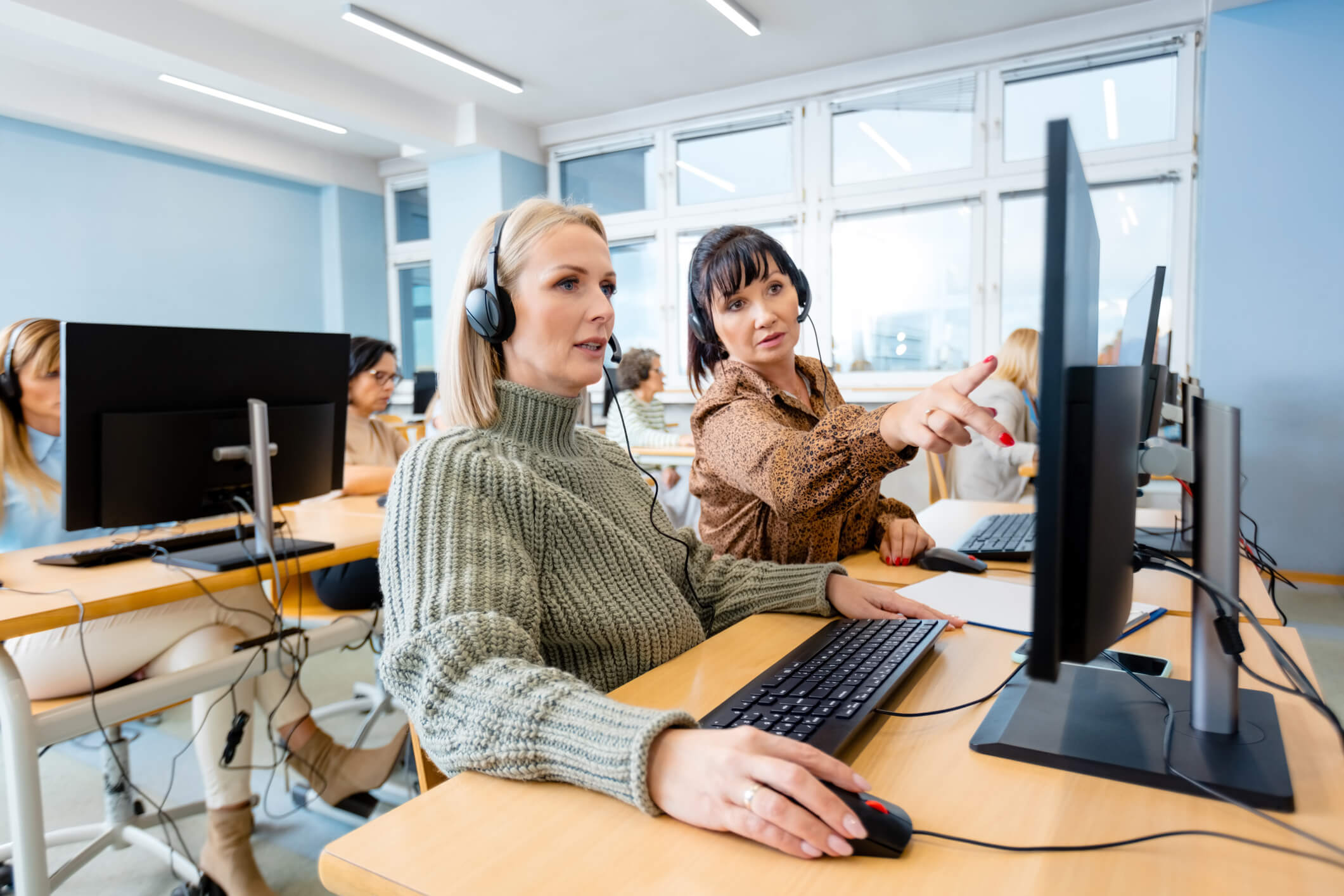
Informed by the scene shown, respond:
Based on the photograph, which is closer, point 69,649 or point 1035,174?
point 69,649

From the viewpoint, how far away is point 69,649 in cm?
149

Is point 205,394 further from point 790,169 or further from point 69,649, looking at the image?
point 790,169

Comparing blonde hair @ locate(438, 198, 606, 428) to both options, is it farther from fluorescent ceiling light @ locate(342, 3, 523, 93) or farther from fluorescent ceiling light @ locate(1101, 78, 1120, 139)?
fluorescent ceiling light @ locate(1101, 78, 1120, 139)

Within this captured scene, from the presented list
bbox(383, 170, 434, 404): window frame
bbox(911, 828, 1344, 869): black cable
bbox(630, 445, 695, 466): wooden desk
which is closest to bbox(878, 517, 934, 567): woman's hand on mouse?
bbox(911, 828, 1344, 869): black cable

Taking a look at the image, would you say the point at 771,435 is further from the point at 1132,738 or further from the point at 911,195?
the point at 911,195

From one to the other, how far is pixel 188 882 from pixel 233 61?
4482mm

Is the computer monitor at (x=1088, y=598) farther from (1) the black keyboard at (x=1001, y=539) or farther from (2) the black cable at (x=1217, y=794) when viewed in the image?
(1) the black keyboard at (x=1001, y=539)

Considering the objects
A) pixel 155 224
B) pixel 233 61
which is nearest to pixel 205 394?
pixel 233 61

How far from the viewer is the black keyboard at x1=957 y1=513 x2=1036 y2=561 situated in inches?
55.7

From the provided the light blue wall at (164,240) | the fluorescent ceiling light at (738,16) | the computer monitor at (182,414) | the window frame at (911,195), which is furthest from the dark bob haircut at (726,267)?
the light blue wall at (164,240)

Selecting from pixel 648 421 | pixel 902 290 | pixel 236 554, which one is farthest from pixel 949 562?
pixel 902 290

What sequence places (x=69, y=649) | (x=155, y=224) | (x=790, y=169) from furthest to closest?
(x=155, y=224)
(x=790, y=169)
(x=69, y=649)

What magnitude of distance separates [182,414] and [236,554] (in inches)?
11.5

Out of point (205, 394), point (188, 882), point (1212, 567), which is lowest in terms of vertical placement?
point (188, 882)
